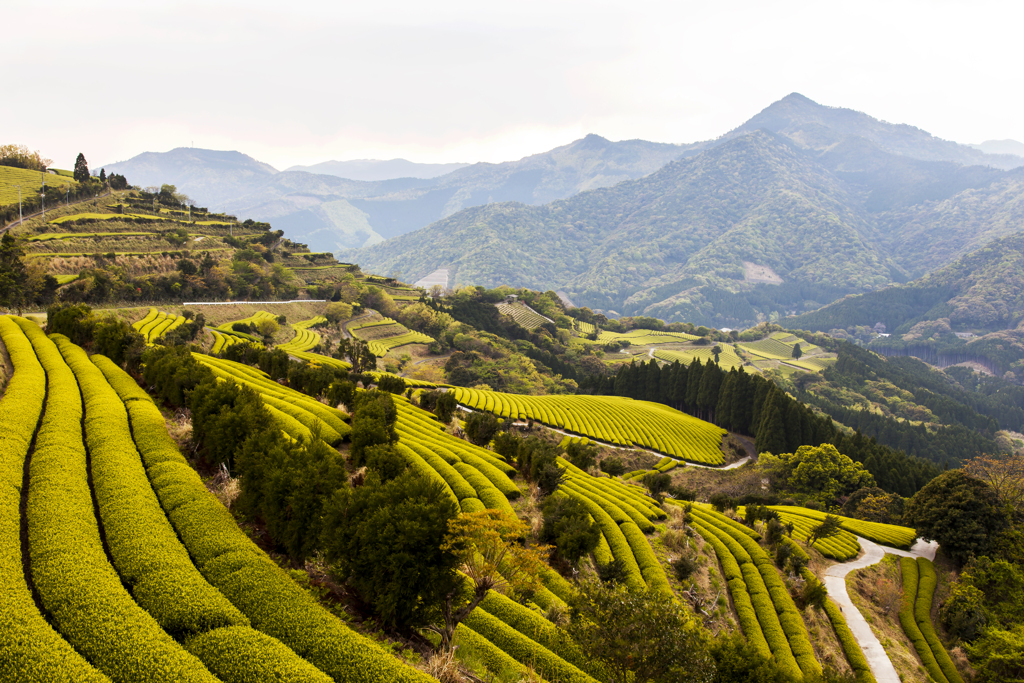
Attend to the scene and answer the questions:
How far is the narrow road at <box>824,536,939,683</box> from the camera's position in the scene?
893 inches

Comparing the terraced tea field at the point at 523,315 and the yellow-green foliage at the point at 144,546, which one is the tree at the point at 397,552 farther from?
the terraced tea field at the point at 523,315

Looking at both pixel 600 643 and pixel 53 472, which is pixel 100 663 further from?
pixel 600 643

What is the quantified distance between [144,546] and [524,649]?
8777 millimetres

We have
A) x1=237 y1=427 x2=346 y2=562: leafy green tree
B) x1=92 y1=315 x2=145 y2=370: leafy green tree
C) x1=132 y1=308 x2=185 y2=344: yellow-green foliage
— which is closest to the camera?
x1=237 y1=427 x2=346 y2=562: leafy green tree

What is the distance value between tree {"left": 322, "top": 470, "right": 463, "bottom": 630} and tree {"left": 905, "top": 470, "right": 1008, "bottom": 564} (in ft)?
125

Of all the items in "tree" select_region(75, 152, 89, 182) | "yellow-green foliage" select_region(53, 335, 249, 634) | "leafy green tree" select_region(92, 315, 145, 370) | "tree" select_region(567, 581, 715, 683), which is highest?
"tree" select_region(75, 152, 89, 182)

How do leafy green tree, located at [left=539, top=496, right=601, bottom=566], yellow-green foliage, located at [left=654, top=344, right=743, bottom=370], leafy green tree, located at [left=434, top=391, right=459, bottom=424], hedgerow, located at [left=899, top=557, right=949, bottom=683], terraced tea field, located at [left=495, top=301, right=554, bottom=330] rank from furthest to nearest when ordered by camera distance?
yellow-green foliage, located at [left=654, top=344, right=743, bottom=370] < terraced tea field, located at [left=495, top=301, right=554, bottom=330] < leafy green tree, located at [left=434, top=391, right=459, bottom=424] < hedgerow, located at [left=899, top=557, right=949, bottom=683] < leafy green tree, located at [left=539, top=496, right=601, bottom=566]

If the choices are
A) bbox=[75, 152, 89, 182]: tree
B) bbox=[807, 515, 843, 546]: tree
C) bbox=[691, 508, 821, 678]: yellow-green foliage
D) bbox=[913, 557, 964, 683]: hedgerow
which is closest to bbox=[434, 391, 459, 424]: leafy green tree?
bbox=[691, 508, 821, 678]: yellow-green foliage

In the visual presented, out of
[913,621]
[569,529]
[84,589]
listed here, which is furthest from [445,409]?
[913,621]

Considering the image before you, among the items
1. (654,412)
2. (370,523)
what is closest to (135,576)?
(370,523)

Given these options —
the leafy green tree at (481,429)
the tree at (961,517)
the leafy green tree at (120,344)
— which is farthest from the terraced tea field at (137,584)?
the tree at (961,517)

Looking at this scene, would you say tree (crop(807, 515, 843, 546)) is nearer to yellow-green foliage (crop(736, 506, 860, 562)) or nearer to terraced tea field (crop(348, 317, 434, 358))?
yellow-green foliage (crop(736, 506, 860, 562))

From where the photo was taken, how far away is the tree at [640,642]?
10422 millimetres

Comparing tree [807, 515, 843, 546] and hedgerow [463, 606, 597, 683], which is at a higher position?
hedgerow [463, 606, 597, 683]
